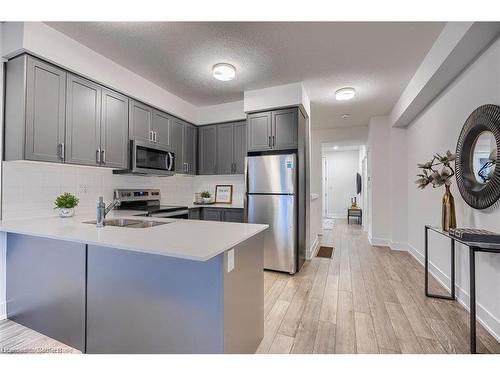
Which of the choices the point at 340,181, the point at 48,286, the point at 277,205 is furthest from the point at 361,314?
the point at 340,181

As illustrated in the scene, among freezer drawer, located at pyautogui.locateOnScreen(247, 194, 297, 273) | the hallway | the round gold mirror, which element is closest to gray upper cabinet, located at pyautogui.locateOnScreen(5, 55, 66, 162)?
freezer drawer, located at pyautogui.locateOnScreen(247, 194, 297, 273)

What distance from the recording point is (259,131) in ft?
11.4

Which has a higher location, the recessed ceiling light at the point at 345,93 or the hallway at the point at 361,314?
the recessed ceiling light at the point at 345,93

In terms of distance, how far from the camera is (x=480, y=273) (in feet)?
6.67

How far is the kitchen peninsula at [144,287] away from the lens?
1.24m

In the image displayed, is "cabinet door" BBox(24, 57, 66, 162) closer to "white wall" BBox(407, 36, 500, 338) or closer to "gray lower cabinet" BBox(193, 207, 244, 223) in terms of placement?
"gray lower cabinet" BBox(193, 207, 244, 223)

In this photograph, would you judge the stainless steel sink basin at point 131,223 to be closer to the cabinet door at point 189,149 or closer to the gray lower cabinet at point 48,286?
the gray lower cabinet at point 48,286

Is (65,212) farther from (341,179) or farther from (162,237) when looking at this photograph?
(341,179)

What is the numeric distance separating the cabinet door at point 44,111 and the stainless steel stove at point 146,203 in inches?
40.6

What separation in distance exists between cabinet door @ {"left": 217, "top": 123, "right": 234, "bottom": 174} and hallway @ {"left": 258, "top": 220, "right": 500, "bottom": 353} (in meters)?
1.83

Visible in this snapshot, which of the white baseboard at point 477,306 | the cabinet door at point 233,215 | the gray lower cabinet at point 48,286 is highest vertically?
the cabinet door at point 233,215

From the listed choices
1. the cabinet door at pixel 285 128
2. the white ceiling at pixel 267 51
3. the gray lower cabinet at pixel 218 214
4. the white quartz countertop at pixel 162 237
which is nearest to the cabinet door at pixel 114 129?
the white ceiling at pixel 267 51

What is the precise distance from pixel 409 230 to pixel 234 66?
406 cm
